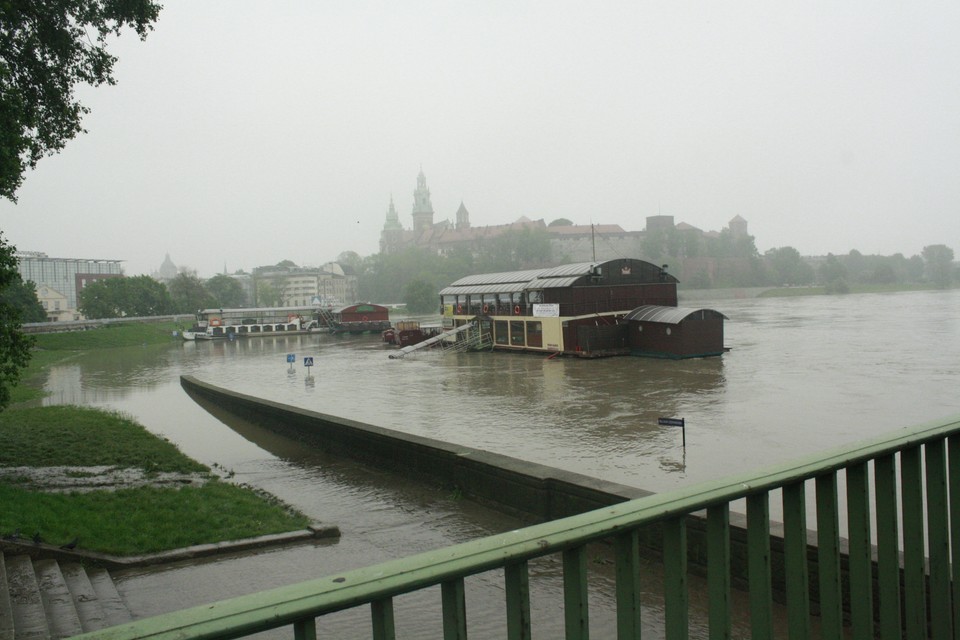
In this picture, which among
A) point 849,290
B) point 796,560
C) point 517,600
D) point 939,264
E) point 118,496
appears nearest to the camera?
point 517,600

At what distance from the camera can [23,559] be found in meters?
7.07

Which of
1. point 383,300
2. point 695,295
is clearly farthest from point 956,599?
point 383,300

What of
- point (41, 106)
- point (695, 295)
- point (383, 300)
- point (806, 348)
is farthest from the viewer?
point (383, 300)

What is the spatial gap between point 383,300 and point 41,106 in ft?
444

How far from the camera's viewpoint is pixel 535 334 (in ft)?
130

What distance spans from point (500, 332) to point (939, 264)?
155 metres

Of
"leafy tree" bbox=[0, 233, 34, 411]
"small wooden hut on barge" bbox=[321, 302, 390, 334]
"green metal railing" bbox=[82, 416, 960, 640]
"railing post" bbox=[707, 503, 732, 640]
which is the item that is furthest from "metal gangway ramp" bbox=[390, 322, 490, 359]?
"railing post" bbox=[707, 503, 732, 640]

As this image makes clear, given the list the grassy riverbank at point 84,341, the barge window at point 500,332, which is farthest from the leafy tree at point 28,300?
the barge window at point 500,332

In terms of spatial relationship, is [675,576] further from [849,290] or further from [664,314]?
[849,290]

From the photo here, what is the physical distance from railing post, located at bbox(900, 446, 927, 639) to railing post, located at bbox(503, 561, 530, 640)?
1.59m

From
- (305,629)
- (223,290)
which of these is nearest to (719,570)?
(305,629)

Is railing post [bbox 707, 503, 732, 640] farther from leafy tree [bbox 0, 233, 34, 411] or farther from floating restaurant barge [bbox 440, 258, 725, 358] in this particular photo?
floating restaurant barge [bbox 440, 258, 725, 358]

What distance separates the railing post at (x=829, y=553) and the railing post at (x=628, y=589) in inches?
29.2

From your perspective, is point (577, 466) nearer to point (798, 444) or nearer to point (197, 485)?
point (798, 444)
